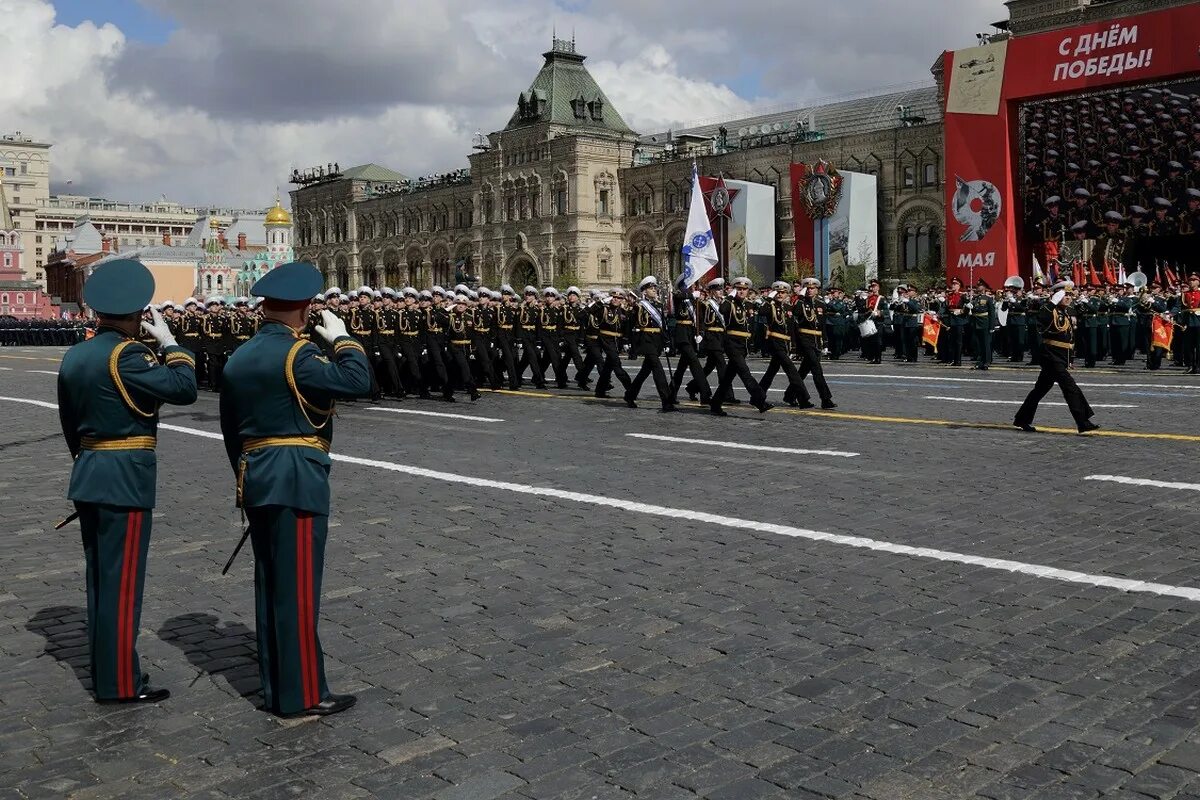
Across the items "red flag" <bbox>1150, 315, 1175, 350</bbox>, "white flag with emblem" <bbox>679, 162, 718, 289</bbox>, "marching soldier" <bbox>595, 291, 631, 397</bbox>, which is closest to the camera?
"marching soldier" <bbox>595, 291, 631, 397</bbox>

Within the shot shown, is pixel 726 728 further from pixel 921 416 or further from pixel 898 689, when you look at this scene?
pixel 921 416

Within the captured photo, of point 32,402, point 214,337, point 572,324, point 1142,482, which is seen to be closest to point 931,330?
point 572,324

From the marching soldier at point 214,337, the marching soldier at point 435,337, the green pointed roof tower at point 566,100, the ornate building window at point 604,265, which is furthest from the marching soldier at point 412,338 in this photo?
the green pointed roof tower at point 566,100

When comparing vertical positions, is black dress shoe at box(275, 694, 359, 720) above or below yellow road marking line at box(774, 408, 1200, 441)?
below

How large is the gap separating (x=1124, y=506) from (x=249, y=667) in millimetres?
6124

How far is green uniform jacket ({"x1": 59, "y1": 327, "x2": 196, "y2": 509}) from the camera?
4781 mm

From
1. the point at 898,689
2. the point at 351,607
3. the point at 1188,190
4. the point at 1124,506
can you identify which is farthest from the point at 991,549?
the point at 1188,190

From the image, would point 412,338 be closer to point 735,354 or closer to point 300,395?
point 735,354

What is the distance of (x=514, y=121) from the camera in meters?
90.3

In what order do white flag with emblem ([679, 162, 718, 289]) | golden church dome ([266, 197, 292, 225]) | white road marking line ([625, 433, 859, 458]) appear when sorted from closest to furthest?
white road marking line ([625, 433, 859, 458]) < white flag with emblem ([679, 162, 718, 289]) < golden church dome ([266, 197, 292, 225])

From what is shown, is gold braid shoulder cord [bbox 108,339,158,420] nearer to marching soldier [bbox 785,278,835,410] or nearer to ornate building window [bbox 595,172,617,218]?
marching soldier [bbox 785,278,835,410]

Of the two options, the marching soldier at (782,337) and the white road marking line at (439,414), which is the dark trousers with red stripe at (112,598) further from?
the marching soldier at (782,337)

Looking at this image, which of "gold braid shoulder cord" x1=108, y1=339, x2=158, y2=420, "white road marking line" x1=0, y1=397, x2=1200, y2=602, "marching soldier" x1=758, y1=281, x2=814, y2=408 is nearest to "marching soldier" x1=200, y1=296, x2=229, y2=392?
"marching soldier" x1=758, y1=281, x2=814, y2=408

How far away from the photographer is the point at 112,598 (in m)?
4.79
